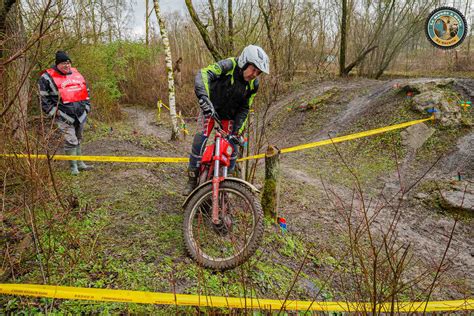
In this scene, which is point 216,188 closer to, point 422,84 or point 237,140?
point 237,140

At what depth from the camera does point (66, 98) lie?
4.67 m

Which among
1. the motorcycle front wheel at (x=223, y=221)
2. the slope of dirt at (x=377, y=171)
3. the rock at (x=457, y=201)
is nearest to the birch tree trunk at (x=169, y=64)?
the slope of dirt at (x=377, y=171)

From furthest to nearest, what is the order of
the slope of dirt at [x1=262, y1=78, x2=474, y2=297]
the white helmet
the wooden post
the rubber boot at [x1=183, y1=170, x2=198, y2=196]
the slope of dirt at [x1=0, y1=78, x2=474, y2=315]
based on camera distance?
the slope of dirt at [x1=262, y1=78, x2=474, y2=297] < the wooden post < the rubber boot at [x1=183, y1=170, x2=198, y2=196] < the white helmet < the slope of dirt at [x1=0, y1=78, x2=474, y2=315]

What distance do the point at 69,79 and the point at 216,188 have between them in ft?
11.0

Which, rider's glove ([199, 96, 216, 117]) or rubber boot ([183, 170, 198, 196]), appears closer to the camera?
rider's glove ([199, 96, 216, 117])

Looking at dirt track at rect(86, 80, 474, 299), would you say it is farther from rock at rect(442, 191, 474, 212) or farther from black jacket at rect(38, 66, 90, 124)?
black jacket at rect(38, 66, 90, 124)

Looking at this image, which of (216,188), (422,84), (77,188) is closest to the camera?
(216,188)

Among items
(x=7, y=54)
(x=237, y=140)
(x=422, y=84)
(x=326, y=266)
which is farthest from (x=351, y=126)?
(x=7, y=54)

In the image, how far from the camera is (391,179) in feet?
22.6

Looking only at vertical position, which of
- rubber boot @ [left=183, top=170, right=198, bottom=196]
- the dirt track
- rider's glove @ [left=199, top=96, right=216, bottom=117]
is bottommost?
the dirt track

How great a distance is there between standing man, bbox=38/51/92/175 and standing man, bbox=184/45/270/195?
228 cm

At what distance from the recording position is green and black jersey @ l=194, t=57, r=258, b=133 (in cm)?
334

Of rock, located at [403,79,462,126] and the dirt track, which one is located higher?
rock, located at [403,79,462,126]

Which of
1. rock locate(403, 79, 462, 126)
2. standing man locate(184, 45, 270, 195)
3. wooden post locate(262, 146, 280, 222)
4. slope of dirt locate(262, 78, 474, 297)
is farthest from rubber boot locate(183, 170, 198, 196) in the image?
rock locate(403, 79, 462, 126)
